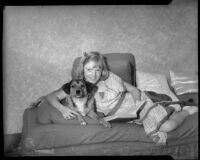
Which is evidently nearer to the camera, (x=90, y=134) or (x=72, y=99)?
(x=90, y=134)

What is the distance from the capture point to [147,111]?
1649mm

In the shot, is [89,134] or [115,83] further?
Result: [115,83]

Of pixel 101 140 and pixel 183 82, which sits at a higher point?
pixel 183 82

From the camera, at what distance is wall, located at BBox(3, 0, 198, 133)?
5.49ft

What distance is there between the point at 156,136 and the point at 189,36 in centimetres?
67

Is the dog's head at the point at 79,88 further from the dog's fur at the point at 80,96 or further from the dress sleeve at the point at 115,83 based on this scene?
the dress sleeve at the point at 115,83

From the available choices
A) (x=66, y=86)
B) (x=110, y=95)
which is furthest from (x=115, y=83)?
(x=66, y=86)

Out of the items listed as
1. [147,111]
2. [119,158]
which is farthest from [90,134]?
[147,111]

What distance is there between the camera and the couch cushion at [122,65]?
176 centimetres

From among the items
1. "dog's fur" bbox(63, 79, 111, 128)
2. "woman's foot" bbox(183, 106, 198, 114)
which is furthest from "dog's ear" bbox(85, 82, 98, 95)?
"woman's foot" bbox(183, 106, 198, 114)

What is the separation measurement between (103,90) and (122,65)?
21 centimetres

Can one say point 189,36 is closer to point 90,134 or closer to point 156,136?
point 156,136

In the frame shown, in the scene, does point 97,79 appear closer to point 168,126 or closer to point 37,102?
point 37,102

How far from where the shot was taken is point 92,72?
172 cm
